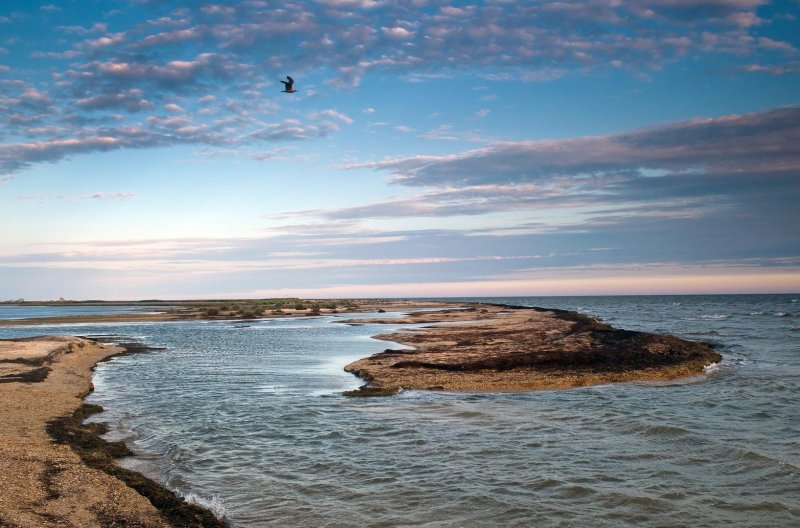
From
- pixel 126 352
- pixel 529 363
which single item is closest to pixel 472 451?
pixel 529 363

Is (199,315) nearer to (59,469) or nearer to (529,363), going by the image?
(529,363)

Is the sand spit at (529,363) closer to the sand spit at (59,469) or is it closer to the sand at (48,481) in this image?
the sand spit at (59,469)

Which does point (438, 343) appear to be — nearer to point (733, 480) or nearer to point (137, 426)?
point (137, 426)

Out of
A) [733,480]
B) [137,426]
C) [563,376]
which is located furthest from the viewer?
[563,376]

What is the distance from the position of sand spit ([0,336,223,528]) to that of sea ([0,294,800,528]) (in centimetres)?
100

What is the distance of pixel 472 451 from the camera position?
52.7 feet

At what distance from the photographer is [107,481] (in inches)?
503

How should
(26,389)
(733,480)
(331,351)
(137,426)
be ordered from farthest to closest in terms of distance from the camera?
(331,351)
(26,389)
(137,426)
(733,480)

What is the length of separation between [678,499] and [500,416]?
792cm

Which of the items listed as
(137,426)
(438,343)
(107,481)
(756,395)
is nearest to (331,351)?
(438,343)

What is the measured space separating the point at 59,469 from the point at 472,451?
10.1 metres

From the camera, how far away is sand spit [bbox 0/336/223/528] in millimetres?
10766

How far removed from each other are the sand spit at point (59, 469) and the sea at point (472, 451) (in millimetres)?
999

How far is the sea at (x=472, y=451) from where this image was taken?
39.8 ft
